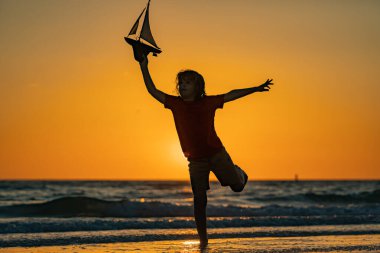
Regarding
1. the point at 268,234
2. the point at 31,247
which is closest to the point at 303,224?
the point at 268,234

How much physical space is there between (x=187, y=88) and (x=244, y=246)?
3193mm

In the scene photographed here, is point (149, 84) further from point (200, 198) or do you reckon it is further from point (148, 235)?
point (148, 235)

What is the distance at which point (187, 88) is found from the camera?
9172mm

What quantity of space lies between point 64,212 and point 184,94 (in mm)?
19453

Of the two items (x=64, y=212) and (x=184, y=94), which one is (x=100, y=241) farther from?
(x=64, y=212)

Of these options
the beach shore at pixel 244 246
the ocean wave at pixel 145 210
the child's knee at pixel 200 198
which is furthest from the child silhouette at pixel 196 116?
the ocean wave at pixel 145 210

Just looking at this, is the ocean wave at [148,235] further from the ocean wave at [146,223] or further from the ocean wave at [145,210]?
the ocean wave at [145,210]

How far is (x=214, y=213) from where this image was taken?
23.2 meters

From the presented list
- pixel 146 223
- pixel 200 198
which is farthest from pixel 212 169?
pixel 146 223

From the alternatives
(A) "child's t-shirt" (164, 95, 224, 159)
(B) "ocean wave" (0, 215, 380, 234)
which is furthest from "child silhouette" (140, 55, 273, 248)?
(B) "ocean wave" (0, 215, 380, 234)

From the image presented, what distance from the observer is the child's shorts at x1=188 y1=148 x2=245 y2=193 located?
9422 millimetres

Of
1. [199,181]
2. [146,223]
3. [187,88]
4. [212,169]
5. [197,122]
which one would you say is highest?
[187,88]

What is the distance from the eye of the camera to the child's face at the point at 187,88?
9172mm

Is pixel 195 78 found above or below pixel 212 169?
above
